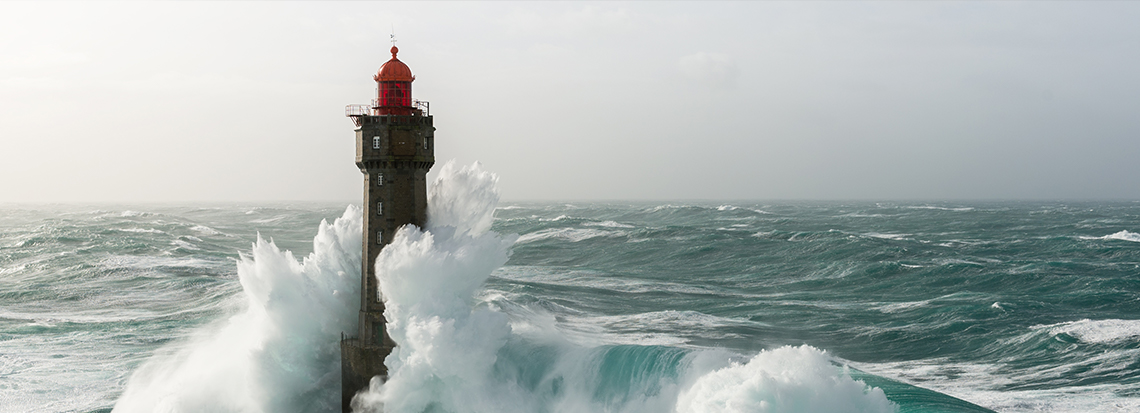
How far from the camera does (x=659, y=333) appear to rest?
91.1ft

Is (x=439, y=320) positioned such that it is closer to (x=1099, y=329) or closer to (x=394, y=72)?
(x=394, y=72)

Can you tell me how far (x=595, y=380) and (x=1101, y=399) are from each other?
40.0 ft

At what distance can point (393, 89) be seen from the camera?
18.7m

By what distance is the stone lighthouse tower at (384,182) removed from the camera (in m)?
18.3

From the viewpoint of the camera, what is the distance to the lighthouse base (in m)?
18.6

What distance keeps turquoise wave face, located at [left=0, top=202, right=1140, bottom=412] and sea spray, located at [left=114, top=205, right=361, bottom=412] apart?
0.71 meters

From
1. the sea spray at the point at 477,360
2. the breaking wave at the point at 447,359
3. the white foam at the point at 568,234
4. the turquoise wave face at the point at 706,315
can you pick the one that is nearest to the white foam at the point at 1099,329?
the turquoise wave face at the point at 706,315

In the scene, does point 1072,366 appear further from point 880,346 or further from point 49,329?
point 49,329

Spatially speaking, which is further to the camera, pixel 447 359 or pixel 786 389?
pixel 447 359

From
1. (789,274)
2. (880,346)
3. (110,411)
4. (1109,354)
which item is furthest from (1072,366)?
(110,411)

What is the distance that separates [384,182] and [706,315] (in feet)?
54.8

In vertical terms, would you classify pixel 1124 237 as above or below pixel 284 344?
above

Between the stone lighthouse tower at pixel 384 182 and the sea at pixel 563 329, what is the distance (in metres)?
0.57

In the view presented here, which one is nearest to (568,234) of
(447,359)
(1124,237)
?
(1124,237)
